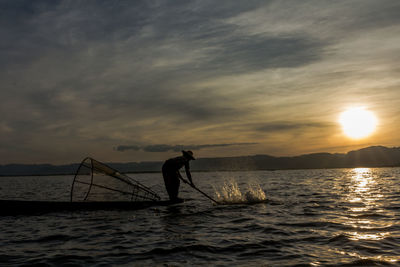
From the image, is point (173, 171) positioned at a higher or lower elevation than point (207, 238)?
higher

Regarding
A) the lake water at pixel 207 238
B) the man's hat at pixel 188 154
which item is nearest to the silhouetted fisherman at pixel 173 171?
the man's hat at pixel 188 154

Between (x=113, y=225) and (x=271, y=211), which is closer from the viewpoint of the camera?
(x=113, y=225)

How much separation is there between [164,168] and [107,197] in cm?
377

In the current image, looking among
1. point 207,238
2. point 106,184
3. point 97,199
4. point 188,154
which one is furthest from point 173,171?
point 207,238

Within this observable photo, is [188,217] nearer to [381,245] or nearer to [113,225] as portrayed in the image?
[113,225]

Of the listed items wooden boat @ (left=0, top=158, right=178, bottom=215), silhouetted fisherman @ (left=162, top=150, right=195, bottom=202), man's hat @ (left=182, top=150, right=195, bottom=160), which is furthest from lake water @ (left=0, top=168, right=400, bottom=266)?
man's hat @ (left=182, top=150, right=195, bottom=160)

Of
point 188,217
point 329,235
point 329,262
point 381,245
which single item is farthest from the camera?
point 188,217

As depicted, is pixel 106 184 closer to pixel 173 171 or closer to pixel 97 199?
pixel 97 199

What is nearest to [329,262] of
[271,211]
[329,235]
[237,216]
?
[329,235]

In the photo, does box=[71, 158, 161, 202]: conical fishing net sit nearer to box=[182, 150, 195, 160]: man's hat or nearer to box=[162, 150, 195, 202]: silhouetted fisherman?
box=[162, 150, 195, 202]: silhouetted fisherman

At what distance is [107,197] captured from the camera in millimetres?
18078

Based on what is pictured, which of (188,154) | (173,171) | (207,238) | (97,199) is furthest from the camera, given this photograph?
(97,199)

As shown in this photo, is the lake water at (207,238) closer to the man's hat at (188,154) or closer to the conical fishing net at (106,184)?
the conical fishing net at (106,184)

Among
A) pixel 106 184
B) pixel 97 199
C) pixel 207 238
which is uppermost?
pixel 106 184
